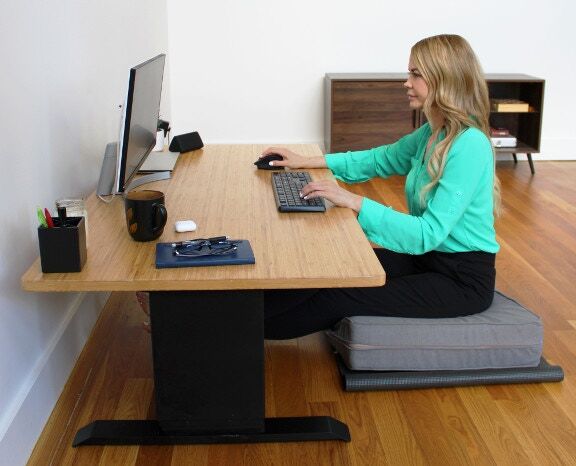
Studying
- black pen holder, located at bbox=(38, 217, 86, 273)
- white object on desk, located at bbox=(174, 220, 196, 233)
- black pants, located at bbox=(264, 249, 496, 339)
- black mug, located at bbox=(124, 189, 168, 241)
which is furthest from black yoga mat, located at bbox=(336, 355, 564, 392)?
black pen holder, located at bbox=(38, 217, 86, 273)

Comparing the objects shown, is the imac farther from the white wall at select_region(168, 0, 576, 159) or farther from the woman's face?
the white wall at select_region(168, 0, 576, 159)

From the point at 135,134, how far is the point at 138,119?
0.07 meters

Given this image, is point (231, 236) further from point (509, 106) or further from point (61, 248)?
point (509, 106)

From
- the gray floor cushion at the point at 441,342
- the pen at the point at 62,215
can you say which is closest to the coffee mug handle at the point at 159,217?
the pen at the point at 62,215

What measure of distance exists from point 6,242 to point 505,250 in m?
2.79

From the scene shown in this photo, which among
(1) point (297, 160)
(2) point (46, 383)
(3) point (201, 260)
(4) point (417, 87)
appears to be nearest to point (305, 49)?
(1) point (297, 160)

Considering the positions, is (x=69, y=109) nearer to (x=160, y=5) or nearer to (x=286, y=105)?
(x=160, y=5)

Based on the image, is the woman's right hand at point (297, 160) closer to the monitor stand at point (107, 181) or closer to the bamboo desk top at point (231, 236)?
the bamboo desk top at point (231, 236)

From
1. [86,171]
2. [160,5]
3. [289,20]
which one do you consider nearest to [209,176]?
[86,171]

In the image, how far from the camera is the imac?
2.50 m

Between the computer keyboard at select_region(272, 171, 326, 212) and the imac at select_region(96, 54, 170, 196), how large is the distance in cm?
45

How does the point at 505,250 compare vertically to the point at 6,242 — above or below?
below

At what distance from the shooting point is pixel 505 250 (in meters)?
4.31

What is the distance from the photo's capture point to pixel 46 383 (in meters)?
2.61
